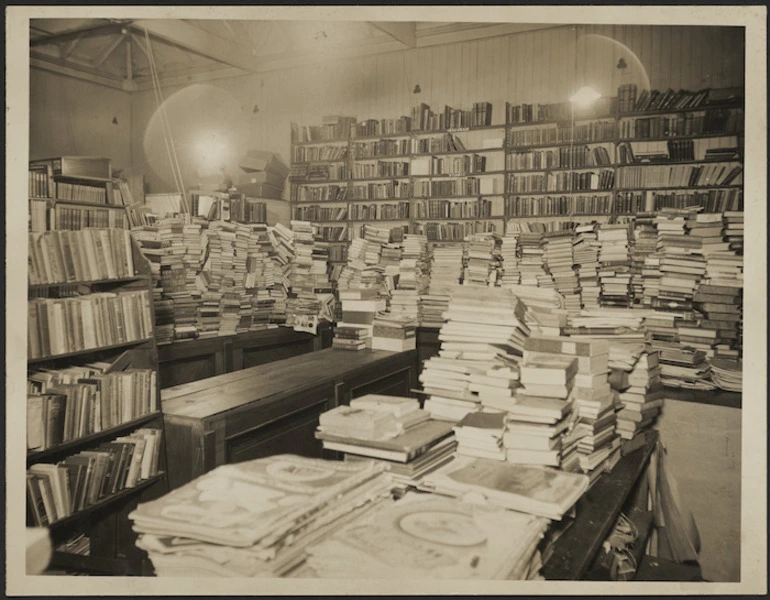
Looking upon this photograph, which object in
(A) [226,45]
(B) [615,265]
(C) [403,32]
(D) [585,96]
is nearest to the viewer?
(B) [615,265]

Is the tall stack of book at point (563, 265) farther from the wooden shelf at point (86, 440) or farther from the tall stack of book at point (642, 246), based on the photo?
the wooden shelf at point (86, 440)

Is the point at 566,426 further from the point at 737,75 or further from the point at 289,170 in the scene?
the point at 289,170

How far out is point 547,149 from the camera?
7.69 metres

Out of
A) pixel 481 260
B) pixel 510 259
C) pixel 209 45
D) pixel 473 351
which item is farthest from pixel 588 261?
pixel 209 45

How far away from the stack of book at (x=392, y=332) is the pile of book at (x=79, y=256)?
78.9 inches

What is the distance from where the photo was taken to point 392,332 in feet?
14.3

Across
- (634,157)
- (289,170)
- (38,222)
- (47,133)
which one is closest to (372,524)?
(38,222)

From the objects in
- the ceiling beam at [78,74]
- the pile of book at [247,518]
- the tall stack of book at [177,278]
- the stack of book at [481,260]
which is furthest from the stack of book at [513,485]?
the ceiling beam at [78,74]

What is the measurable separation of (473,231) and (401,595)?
6.86 metres

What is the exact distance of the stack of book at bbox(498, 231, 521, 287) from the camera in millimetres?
6188

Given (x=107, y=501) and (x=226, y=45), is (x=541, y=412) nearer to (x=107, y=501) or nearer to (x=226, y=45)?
(x=107, y=501)

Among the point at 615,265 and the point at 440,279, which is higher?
the point at 615,265

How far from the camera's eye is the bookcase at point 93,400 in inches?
94.0

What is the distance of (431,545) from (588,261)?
5.05 meters
